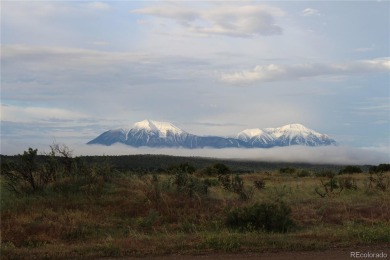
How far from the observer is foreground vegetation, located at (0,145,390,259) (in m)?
10.2

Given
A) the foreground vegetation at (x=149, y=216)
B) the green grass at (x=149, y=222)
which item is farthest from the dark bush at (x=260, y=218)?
the green grass at (x=149, y=222)

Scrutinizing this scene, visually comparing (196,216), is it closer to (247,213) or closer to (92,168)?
(247,213)

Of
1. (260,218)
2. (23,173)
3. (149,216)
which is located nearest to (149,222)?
(149,216)

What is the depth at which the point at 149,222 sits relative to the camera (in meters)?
14.8

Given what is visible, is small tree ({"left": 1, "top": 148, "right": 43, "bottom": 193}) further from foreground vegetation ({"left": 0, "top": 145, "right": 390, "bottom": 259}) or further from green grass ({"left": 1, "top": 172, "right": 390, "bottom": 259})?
green grass ({"left": 1, "top": 172, "right": 390, "bottom": 259})

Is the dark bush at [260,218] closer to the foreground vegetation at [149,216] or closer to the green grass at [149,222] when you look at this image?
the foreground vegetation at [149,216]

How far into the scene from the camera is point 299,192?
952 inches

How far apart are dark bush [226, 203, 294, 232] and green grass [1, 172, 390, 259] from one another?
301 mm

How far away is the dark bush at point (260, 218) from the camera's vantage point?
1295 centimetres

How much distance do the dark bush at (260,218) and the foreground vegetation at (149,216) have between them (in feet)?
0.09

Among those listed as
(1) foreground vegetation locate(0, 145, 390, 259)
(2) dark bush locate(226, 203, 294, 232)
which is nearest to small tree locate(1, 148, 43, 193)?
(1) foreground vegetation locate(0, 145, 390, 259)

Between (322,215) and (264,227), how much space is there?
13.1ft

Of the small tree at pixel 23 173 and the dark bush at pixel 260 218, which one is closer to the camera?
the dark bush at pixel 260 218

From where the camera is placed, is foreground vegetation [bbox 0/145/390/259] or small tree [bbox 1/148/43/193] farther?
small tree [bbox 1/148/43/193]
